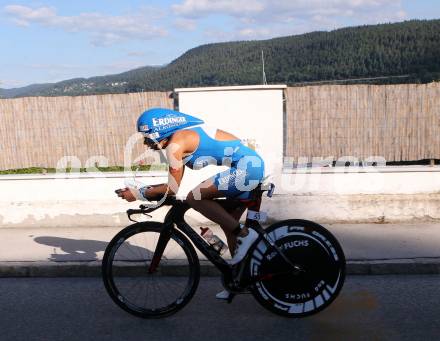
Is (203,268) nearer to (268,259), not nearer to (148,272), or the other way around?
(148,272)

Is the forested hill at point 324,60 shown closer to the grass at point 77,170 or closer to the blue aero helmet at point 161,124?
the grass at point 77,170

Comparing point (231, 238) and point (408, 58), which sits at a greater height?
point (408, 58)

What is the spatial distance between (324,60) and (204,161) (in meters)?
32.5

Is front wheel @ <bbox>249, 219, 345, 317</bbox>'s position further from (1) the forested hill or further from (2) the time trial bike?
(1) the forested hill

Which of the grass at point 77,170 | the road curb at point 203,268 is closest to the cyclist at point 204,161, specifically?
the road curb at point 203,268

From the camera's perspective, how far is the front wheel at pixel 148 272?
479cm

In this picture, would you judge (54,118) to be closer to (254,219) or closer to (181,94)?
(181,94)

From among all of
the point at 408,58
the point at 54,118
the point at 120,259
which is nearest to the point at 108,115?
the point at 54,118

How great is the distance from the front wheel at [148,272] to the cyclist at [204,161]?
32 cm

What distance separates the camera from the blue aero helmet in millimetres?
4621

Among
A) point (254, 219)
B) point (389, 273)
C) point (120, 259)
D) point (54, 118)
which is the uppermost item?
point (54, 118)

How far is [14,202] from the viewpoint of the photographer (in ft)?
27.2

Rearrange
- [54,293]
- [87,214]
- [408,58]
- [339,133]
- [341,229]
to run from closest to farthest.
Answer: [54,293] < [341,229] < [87,214] < [339,133] < [408,58]

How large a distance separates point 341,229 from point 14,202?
4.49 meters
